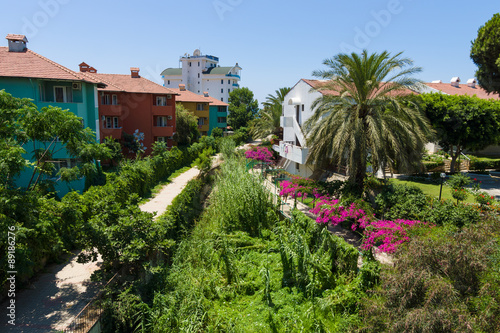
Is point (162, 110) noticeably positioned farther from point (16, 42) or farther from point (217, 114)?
point (217, 114)

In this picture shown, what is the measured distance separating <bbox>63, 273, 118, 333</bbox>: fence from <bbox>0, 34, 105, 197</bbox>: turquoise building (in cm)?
1249

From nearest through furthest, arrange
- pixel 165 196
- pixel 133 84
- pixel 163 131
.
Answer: pixel 165 196
pixel 133 84
pixel 163 131

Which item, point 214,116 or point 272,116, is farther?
point 214,116

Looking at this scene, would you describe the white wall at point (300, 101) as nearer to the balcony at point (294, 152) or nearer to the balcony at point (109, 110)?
the balcony at point (294, 152)

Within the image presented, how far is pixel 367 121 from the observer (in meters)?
16.2

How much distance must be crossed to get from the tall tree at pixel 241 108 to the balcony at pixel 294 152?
1383 inches

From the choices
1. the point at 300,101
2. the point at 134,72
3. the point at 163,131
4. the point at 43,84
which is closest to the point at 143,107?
the point at 163,131

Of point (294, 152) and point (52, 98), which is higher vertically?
point (52, 98)

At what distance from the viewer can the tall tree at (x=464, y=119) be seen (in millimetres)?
26156

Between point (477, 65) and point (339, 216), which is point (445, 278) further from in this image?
point (477, 65)

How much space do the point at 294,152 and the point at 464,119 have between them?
13.1 meters

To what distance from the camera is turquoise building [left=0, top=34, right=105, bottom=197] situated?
70.5 ft

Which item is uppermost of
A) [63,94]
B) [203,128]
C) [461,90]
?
[461,90]

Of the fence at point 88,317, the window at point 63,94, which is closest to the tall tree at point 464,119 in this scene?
the fence at point 88,317
